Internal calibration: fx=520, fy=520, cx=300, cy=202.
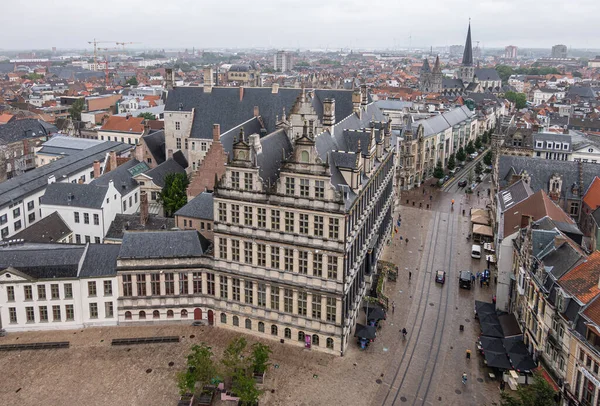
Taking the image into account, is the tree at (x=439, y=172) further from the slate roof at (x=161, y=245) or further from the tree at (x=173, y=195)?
the slate roof at (x=161, y=245)

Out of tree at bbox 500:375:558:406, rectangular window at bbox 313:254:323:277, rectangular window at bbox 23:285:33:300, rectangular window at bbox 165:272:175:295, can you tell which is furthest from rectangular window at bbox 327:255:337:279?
rectangular window at bbox 23:285:33:300

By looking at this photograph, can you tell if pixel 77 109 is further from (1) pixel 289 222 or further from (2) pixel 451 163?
(1) pixel 289 222

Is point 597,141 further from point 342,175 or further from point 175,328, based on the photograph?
point 175,328

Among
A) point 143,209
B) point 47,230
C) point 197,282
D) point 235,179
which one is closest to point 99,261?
point 197,282

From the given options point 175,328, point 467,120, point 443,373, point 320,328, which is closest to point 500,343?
point 443,373

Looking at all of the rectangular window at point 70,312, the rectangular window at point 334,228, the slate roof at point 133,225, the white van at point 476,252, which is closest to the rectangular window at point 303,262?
the rectangular window at point 334,228

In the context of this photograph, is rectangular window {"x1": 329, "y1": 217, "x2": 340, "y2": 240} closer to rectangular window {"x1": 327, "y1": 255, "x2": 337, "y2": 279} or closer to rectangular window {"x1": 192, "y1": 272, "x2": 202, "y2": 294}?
rectangular window {"x1": 327, "y1": 255, "x2": 337, "y2": 279}

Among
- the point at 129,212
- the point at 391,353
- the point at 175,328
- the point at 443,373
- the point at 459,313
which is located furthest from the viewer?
the point at 129,212
